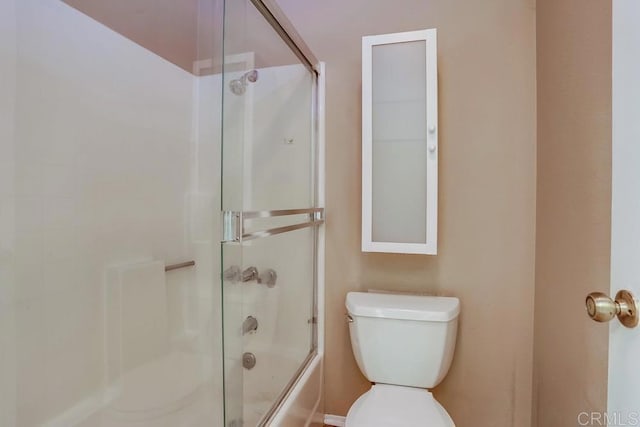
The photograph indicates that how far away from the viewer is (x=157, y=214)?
136 cm

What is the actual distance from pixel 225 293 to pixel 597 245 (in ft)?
3.45

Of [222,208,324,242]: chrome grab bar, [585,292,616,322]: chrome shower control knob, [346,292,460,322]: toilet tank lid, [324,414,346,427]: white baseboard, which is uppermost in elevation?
[222,208,324,242]: chrome grab bar

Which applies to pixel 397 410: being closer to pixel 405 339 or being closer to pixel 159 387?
pixel 405 339

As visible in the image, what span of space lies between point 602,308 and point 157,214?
1428 mm

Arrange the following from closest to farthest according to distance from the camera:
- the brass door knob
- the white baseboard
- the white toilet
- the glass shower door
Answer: the brass door knob < the glass shower door < the white toilet < the white baseboard

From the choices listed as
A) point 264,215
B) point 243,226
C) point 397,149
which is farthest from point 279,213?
point 397,149

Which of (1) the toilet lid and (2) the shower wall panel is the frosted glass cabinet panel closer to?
(1) the toilet lid

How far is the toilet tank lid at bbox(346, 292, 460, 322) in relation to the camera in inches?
46.7

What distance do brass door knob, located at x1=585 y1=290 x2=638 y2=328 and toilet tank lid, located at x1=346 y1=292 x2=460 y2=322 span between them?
0.67 meters

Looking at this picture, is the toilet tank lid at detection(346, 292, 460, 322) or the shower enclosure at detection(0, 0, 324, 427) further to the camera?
the toilet tank lid at detection(346, 292, 460, 322)

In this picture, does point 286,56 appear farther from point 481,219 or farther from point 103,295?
point 103,295

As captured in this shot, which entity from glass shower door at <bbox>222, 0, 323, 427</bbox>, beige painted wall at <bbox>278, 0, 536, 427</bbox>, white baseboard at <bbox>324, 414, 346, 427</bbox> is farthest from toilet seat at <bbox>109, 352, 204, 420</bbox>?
beige painted wall at <bbox>278, 0, 536, 427</bbox>

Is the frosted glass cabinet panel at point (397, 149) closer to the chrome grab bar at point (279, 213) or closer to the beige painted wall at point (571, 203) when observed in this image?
the chrome grab bar at point (279, 213)

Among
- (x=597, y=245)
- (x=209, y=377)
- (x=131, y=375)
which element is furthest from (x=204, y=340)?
(x=597, y=245)
